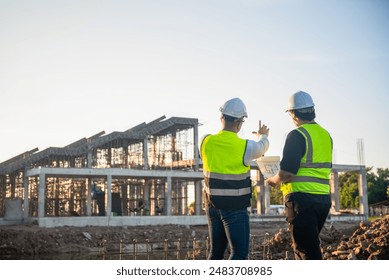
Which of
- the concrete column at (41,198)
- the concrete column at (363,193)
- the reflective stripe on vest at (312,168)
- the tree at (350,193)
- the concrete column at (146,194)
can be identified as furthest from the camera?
the tree at (350,193)

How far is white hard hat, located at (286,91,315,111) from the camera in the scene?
3.84m

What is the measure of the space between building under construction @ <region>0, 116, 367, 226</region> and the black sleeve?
18.8 metres

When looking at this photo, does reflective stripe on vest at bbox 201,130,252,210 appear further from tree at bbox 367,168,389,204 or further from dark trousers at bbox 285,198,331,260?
tree at bbox 367,168,389,204

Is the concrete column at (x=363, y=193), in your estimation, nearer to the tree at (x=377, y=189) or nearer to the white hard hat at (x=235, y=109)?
the tree at (x=377, y=189)

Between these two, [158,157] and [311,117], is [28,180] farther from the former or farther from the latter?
[311,117]

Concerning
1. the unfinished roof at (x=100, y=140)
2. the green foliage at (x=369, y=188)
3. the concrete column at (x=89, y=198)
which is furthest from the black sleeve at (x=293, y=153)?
the green foliage at (x=369, y=188)

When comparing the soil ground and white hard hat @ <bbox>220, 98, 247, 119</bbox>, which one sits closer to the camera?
white hard hat @ <bbox>220, 98, 247, 119</bbox>

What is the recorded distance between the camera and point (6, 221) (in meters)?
22.9

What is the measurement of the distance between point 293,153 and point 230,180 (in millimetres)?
446

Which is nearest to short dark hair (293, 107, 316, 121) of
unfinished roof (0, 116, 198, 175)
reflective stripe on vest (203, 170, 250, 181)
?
reflective stripe on vest (203, 170, 250, 181)

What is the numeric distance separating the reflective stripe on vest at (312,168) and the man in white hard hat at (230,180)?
0.90 feet

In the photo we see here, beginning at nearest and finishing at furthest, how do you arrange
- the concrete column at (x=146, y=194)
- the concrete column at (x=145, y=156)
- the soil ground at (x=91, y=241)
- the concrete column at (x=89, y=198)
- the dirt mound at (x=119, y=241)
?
the dirt mound at (x=119, y=241) < the soil ground at (x=91, y=241) < the concrete column at (x=89, y=198) < the concrete column at (x=145, y=156) < the concrete column at (x=146, y=194)

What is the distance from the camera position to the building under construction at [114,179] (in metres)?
23.5
